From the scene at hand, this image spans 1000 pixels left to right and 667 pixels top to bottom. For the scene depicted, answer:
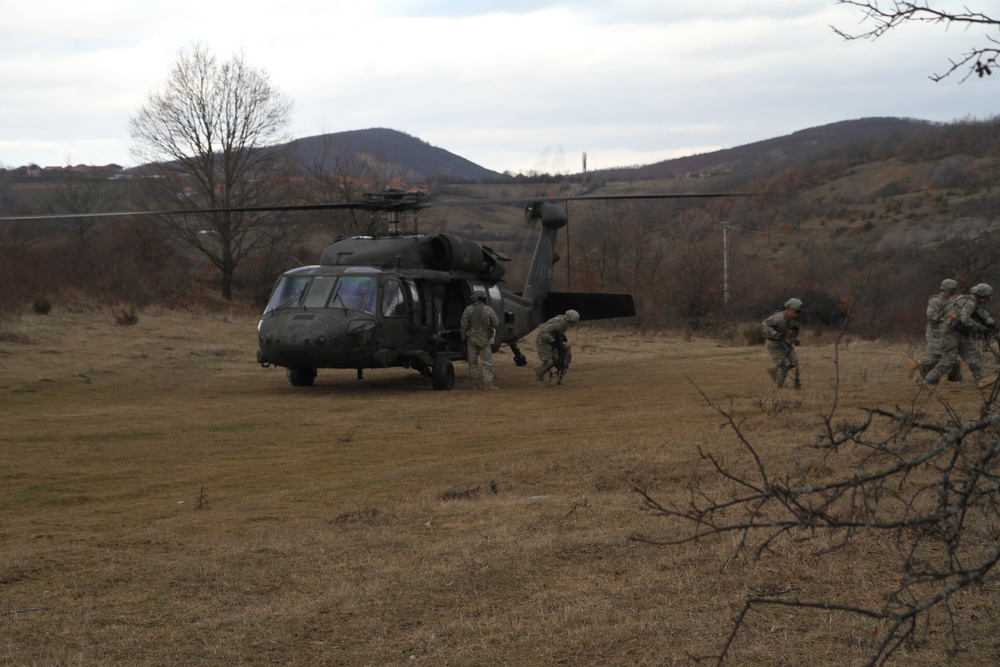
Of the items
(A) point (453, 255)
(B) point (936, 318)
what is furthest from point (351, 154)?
(B) point (936, 318)

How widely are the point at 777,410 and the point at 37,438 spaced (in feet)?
25.4

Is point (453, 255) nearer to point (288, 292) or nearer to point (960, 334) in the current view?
point (288, 292)

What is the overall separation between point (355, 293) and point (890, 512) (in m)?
9.87

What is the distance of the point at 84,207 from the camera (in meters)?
50.5

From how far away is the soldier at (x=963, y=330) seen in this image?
44.9 ft

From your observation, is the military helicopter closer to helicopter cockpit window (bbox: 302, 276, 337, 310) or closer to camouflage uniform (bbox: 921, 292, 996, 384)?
helicopter cockpit window (bbox: 302, 276, 337, 310)

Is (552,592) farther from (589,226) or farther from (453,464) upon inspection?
(589,226)

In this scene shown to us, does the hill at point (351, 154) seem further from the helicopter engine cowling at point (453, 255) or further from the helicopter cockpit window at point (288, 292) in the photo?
the helicopter cockpit window at point (288, 292)

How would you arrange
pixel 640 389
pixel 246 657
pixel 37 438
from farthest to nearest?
pixel 640 389 < pixel 37 438 < pixel 246 657

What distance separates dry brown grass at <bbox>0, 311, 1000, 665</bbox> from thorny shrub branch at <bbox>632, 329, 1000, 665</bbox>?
0.18 meters

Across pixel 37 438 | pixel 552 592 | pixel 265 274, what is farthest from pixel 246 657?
pixel 265 274

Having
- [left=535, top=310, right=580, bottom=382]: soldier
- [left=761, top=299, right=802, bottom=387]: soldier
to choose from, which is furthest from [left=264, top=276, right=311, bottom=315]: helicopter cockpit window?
[left=761, top=299, right=802, bottom=387]: soldier

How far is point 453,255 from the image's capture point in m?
17.0

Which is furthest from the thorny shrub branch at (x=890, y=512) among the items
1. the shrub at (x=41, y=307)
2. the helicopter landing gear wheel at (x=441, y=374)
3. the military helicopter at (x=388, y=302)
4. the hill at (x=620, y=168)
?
the shrub at (x=41, y=307)
